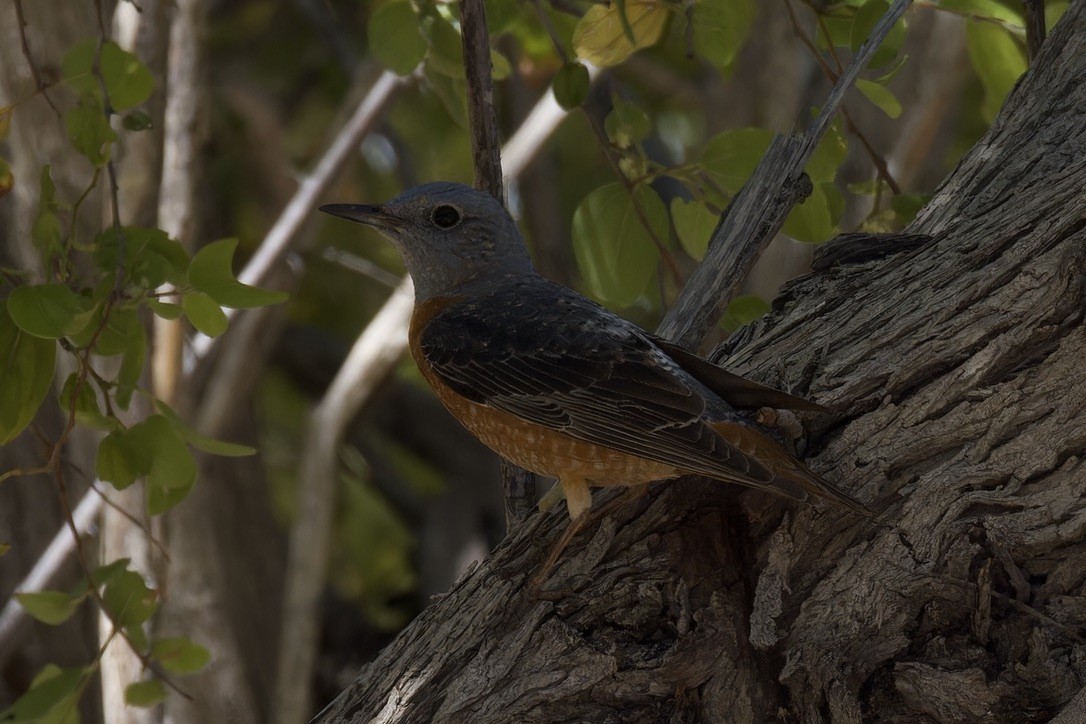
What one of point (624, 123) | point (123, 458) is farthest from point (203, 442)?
point (624, 123)

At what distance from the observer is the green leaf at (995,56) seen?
4.11 meters

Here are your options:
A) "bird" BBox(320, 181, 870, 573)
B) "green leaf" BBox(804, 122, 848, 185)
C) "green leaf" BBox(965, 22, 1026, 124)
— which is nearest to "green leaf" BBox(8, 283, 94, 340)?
"bird" BBox(320, 181, 870, 573)

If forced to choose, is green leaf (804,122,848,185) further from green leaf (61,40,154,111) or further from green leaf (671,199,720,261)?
green leaf (61,40,154,111)

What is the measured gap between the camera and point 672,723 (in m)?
3.02

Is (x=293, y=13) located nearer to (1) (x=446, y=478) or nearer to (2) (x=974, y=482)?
(1) (x=446, y=478)

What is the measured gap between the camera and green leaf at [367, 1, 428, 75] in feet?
13.6

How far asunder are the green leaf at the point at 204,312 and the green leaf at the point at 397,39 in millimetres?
1397

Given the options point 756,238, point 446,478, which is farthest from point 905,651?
point 446,478

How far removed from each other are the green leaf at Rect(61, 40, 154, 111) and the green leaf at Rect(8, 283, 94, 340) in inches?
28.8

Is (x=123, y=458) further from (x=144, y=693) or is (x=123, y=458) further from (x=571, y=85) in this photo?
(x=571, y=85)

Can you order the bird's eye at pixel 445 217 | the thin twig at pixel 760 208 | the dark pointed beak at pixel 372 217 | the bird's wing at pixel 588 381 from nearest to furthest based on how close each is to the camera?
1. the bird's wing at pixel 588 381
2. the thin twig at pixel 760 208
3. the dark pointed beak at pixel 372 217
4. the bird's eye at pixel 445 217

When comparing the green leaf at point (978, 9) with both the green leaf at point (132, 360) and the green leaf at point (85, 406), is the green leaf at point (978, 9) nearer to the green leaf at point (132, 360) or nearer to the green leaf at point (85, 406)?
the green leaf at point (132, 360)

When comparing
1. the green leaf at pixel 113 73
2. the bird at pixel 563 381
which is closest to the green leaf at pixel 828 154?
the bird at pixel 563 381

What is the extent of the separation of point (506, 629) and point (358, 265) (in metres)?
4.37
